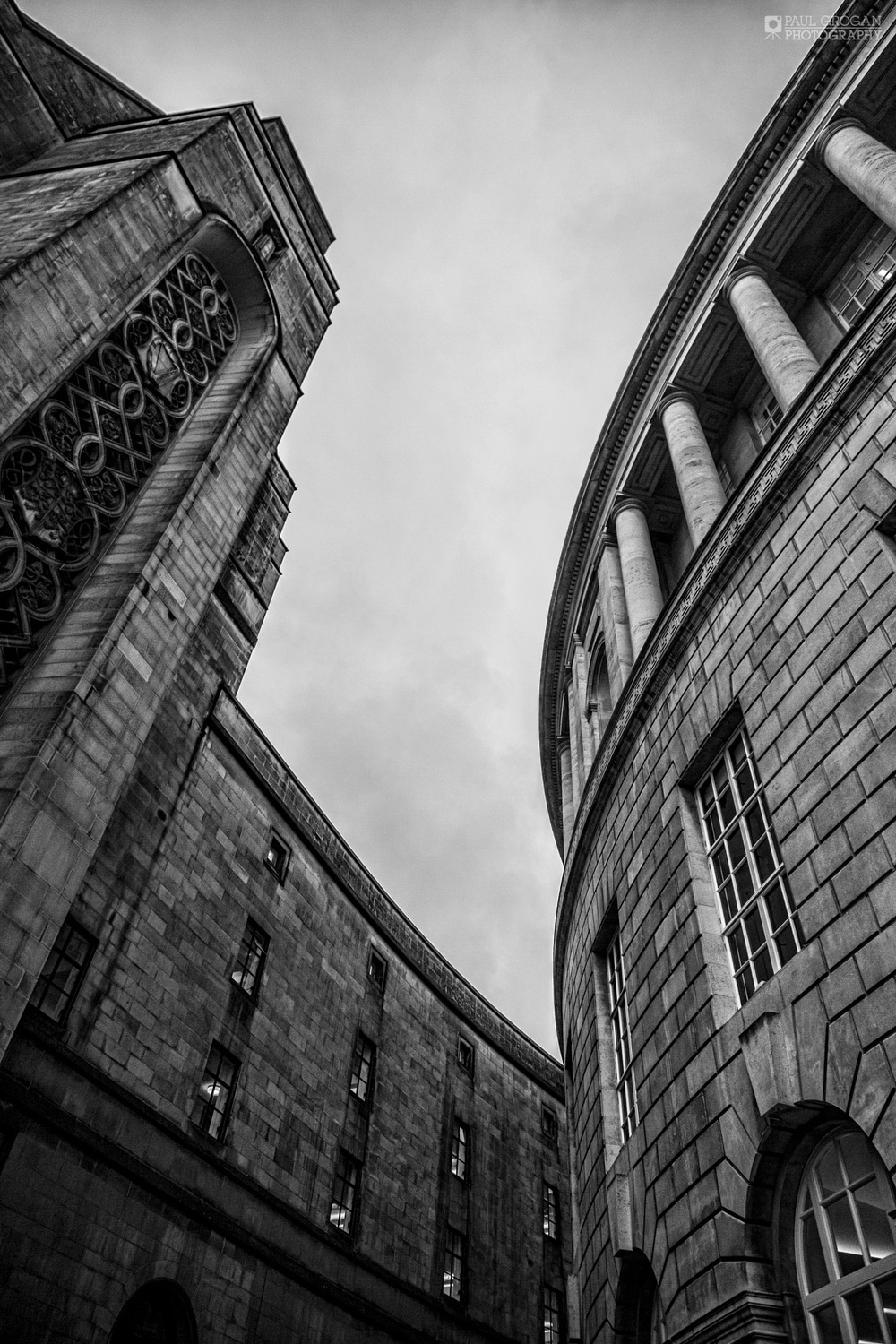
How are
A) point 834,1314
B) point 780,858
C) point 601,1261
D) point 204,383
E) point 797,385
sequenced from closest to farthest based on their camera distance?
point 834,1314 < point 780,858 < point 601,1261 < point 797,385 < point 204,383

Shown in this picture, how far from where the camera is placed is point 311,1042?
2141 centimetres

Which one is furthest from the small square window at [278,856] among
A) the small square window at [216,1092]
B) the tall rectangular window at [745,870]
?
the tall rectangular window at [745,870]

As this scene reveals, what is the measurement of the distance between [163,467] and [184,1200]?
14193 millimetres

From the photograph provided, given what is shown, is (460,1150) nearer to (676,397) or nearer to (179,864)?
(179,864)

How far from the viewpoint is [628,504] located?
2234 centimetres

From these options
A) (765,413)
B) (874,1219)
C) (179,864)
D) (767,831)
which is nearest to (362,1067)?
(179,864)

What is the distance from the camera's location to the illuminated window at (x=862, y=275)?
1698cm

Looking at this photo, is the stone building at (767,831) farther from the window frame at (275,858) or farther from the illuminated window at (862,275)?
the window frame at (275,858)

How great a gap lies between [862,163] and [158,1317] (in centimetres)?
2423

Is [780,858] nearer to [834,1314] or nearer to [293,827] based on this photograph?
[834,1314]

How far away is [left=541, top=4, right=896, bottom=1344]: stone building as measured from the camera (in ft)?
25.5

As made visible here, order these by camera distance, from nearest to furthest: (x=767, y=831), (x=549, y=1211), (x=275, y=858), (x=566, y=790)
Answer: (x=767, y=831), (x=275, y=858), (x=566, y=790), (x=549, y=1211)

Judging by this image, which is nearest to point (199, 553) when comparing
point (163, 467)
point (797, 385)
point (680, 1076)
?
point (163, 467)

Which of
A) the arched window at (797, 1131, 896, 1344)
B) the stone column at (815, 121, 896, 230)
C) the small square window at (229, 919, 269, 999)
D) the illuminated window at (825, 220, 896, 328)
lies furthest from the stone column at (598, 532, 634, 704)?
the arched window at (797, 1131, 896, 1344)
